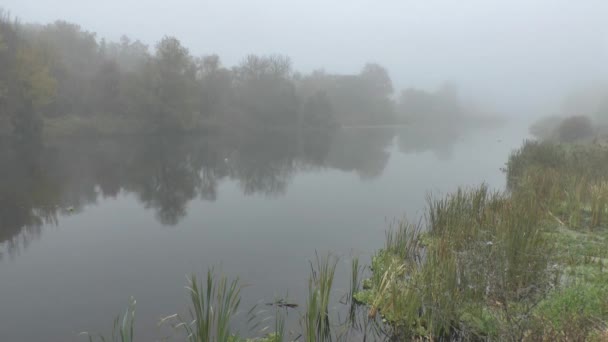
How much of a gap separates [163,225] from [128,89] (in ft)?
142

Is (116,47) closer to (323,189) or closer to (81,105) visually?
(81,105)

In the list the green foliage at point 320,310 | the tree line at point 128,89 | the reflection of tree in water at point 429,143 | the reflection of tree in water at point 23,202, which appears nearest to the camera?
the green foliage at point 320,310

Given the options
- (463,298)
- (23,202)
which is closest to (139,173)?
(23,202)

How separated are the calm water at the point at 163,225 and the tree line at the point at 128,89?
37.2 ft

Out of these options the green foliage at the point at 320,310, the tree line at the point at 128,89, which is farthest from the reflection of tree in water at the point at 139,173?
the green foliage at the point at 320,310

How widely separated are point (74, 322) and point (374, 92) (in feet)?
367

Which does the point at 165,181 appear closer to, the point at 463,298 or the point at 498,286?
the point at 463,298

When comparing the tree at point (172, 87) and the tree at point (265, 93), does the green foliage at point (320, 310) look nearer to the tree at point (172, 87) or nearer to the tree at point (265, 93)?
the tree at point (172, 87)

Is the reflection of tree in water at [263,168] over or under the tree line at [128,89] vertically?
under

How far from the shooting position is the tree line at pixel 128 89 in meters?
40.2

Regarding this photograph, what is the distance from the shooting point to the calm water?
873 cm

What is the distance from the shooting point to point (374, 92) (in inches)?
4505

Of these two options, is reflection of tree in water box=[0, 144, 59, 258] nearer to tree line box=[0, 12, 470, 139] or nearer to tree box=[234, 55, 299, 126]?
tree line box=[0, 12, 470, 139]

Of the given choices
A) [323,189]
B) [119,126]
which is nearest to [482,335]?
[323,189]
